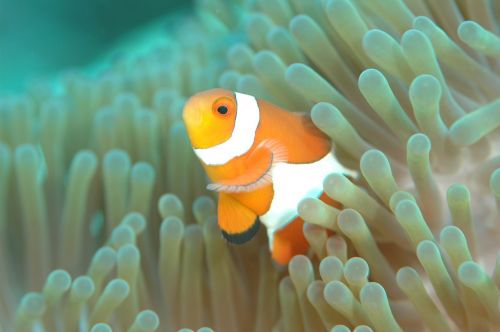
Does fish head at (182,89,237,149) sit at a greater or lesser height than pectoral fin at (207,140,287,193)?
greater

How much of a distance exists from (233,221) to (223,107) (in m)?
0.19

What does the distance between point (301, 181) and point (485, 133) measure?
297 millimetres

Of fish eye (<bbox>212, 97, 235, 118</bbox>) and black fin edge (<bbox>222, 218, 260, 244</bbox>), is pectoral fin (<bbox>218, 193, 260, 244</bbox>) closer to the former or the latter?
black fin edge (<bbox>222, 218, 260, 244</bbox>)

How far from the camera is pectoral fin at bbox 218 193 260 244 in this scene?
1063 millimetres

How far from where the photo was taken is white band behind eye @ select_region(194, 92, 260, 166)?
1010mm

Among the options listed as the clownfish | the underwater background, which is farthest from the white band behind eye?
the underwater background

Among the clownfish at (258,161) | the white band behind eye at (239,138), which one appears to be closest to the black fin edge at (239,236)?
the clownfish at (258,161)

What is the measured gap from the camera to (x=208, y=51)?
2.02 metres

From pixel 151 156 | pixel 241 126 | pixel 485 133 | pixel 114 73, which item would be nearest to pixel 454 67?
pixel 485 133

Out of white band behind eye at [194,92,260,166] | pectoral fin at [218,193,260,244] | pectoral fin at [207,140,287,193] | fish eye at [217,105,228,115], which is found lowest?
pectoral fin at [218,193,260,244]

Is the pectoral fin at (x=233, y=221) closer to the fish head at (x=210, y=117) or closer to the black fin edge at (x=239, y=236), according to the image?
the black fin edge at (x=239, y=236)

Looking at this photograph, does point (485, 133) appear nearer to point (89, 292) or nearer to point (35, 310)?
point (89, 292)

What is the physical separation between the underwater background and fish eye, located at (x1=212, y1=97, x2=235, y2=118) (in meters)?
0.15

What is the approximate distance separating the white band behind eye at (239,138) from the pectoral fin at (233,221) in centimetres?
8
